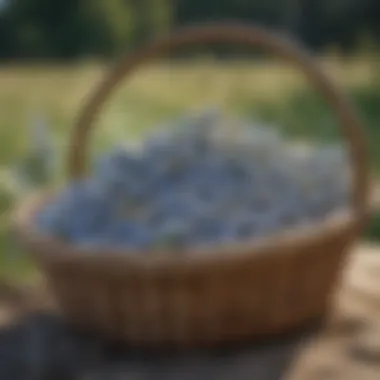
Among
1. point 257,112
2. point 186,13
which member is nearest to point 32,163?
point 186,13

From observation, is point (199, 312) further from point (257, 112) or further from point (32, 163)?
point (257, 112)

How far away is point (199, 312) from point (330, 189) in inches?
6.6

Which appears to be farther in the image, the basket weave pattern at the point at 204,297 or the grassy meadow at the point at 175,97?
the grassy meadow at the point at 175,97

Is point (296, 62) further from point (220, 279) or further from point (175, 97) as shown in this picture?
point (175, 97)

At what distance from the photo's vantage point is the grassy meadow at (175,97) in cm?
140

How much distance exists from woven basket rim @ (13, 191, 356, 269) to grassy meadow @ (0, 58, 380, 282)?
0.46 m

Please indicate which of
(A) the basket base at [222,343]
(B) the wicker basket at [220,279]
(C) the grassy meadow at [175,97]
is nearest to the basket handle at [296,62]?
(B) the wicker basket at [220,279]

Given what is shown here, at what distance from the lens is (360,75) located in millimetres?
1723

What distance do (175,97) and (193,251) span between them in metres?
0.80

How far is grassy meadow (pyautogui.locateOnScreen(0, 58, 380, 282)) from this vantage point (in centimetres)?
140

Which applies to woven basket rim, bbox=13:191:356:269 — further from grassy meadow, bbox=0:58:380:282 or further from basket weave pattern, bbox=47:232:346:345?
grassy meadow, bbox=0:58:380:282

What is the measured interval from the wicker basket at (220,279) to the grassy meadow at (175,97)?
45 centimetres

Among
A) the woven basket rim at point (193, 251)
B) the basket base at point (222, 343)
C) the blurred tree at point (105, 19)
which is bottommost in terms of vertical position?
the basket base at point (222, 343)

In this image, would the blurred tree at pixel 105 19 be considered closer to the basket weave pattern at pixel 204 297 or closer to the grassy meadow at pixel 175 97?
the grassy meadow at pixel 175 97
